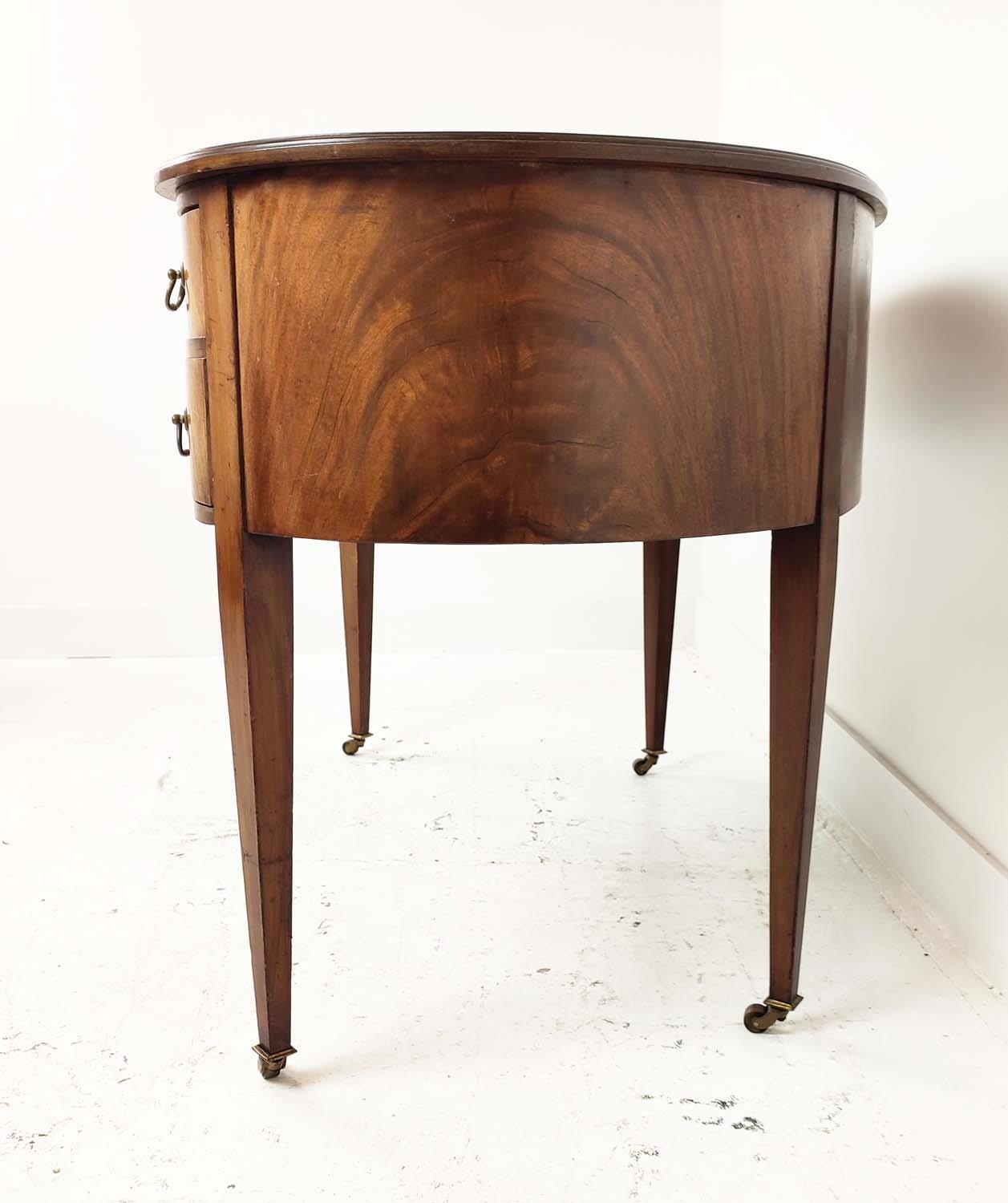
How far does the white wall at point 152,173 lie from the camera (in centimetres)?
253

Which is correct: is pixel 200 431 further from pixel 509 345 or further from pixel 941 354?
pixel 941 354

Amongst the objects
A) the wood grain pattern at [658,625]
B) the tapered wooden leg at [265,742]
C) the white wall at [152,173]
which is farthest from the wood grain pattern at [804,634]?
the white wall at [152,173]

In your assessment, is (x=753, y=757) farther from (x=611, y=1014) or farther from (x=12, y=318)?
(x=12, y=318)

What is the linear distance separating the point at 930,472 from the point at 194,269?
0.93m

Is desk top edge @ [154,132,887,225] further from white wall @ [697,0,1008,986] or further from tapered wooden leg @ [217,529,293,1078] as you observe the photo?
white wall @ [697,0,1008,986]

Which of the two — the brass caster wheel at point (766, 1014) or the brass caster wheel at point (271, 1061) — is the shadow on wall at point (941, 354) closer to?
the brass caster wheel at point (766, 1014)

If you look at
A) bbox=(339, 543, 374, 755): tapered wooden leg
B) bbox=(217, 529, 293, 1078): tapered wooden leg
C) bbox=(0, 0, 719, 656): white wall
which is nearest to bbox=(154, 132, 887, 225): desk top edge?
bbox=(217, 529, 293, 1078): tapered wooden leg

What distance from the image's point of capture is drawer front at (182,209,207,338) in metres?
1.03

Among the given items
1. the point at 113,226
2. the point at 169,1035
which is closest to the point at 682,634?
the point at 113,226

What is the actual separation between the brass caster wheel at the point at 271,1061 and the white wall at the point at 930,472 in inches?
30.0

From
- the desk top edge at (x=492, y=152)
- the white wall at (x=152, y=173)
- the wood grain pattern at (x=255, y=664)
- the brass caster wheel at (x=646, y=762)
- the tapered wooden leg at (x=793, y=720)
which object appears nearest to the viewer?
the desk top edge at (x=492, y=152)

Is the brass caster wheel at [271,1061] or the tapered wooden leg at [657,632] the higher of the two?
the tapered wooden leg at [657,632]

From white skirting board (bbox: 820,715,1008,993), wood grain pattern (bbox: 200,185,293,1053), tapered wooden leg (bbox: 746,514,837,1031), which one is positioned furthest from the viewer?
white skirting board (bbox: 820,715,1008,993)

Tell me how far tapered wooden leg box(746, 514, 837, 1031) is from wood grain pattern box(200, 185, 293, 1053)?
47 centimetres
